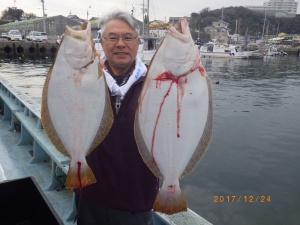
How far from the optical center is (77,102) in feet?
5.74

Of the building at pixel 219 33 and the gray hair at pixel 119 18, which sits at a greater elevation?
the building at pixel 219 33

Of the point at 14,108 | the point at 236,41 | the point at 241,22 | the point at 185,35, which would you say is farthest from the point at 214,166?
the point at 241,22

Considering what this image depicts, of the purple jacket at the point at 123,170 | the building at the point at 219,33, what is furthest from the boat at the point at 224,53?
the purple jacket at the point at 123,170

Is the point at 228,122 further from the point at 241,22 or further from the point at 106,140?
the point at 241,22

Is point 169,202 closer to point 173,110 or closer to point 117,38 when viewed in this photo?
point 173,110

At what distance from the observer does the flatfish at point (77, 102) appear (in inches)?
66.6

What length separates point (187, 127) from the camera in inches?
69.1

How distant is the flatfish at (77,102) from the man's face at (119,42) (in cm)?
33

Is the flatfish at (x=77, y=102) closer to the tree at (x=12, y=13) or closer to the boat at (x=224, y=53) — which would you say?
the boat at (x=224, y=53)
